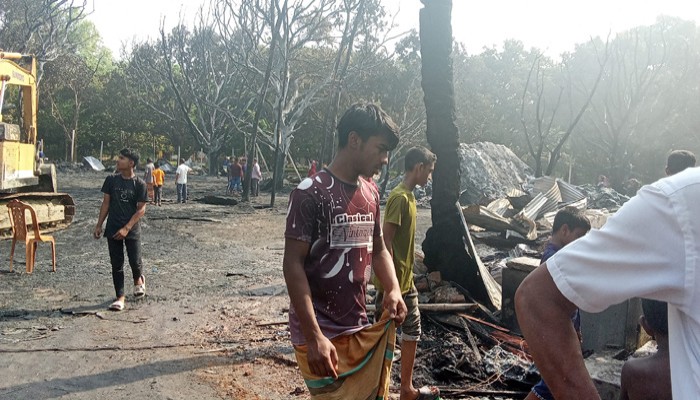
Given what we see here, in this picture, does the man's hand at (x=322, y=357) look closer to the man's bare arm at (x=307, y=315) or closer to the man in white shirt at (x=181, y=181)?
the man's bare arm at (x=307, y=315)

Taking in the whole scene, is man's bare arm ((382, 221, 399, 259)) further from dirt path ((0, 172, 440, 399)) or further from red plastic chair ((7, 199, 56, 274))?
red plastic chair ((7, 199, 56, 274))

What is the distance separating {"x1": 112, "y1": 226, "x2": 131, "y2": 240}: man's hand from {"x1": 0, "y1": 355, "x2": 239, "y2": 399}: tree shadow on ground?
2.27 meters

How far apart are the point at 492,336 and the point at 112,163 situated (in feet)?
157

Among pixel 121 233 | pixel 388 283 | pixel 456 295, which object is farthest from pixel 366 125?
pixel 121 233

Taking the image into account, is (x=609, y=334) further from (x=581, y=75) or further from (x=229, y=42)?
(x=581, y=75)

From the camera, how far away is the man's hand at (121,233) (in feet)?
23.5

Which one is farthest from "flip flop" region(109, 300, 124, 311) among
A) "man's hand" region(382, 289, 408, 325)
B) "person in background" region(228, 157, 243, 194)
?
"person in background" region(228, 157, 243, 194)

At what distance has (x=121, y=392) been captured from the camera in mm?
4727

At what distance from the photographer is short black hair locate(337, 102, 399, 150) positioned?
2939 millimetres

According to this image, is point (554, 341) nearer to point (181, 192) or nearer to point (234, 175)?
point (181, 192)

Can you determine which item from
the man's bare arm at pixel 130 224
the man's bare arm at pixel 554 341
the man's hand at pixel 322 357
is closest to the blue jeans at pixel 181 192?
the man's bare arm at pixel 130 224

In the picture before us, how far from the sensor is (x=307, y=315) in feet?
8.71

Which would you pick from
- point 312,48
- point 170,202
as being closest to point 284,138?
point 170,202

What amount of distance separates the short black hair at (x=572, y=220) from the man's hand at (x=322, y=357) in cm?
233
